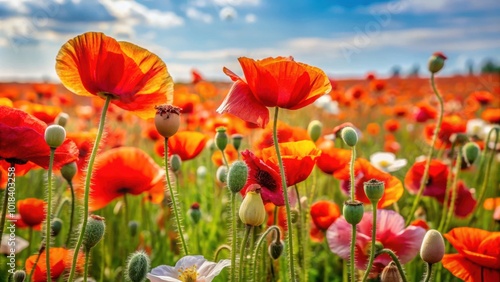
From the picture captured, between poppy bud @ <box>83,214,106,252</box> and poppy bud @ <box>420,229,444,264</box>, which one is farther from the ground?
poppy bud @ <box>83,214,106,252</box>

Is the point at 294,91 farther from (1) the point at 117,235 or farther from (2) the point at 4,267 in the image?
(1) the point at 117,235

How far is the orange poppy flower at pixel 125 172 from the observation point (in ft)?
5.44

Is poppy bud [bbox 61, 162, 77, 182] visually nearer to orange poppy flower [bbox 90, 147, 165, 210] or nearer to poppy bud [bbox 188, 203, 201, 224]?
orange poppy flower [bbox 90, 147, 165, 210]

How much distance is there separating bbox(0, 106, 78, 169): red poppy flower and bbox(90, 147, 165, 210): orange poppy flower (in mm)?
520

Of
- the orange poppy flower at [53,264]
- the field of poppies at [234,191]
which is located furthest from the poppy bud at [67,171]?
the orange poppy flower at [53,264]

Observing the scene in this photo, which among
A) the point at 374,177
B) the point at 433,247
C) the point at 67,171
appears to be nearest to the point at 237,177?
the point at 433,247

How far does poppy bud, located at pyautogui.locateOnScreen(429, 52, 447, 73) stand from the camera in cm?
169

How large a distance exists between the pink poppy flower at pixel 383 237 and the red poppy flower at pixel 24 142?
75 centimetres

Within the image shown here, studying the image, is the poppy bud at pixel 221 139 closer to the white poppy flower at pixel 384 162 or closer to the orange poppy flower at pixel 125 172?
the orange poppy flower at pixel 125 172

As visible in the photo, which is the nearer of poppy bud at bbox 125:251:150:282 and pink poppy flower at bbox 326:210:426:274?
poppy bud at bbox 125:251:150:282

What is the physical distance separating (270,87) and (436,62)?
0.85 m

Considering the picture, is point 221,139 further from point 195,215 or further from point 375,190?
point 375,190

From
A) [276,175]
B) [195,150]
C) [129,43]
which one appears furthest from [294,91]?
[195,150]

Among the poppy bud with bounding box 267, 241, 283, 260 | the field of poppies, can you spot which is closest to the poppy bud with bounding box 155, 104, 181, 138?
the field of poppies
